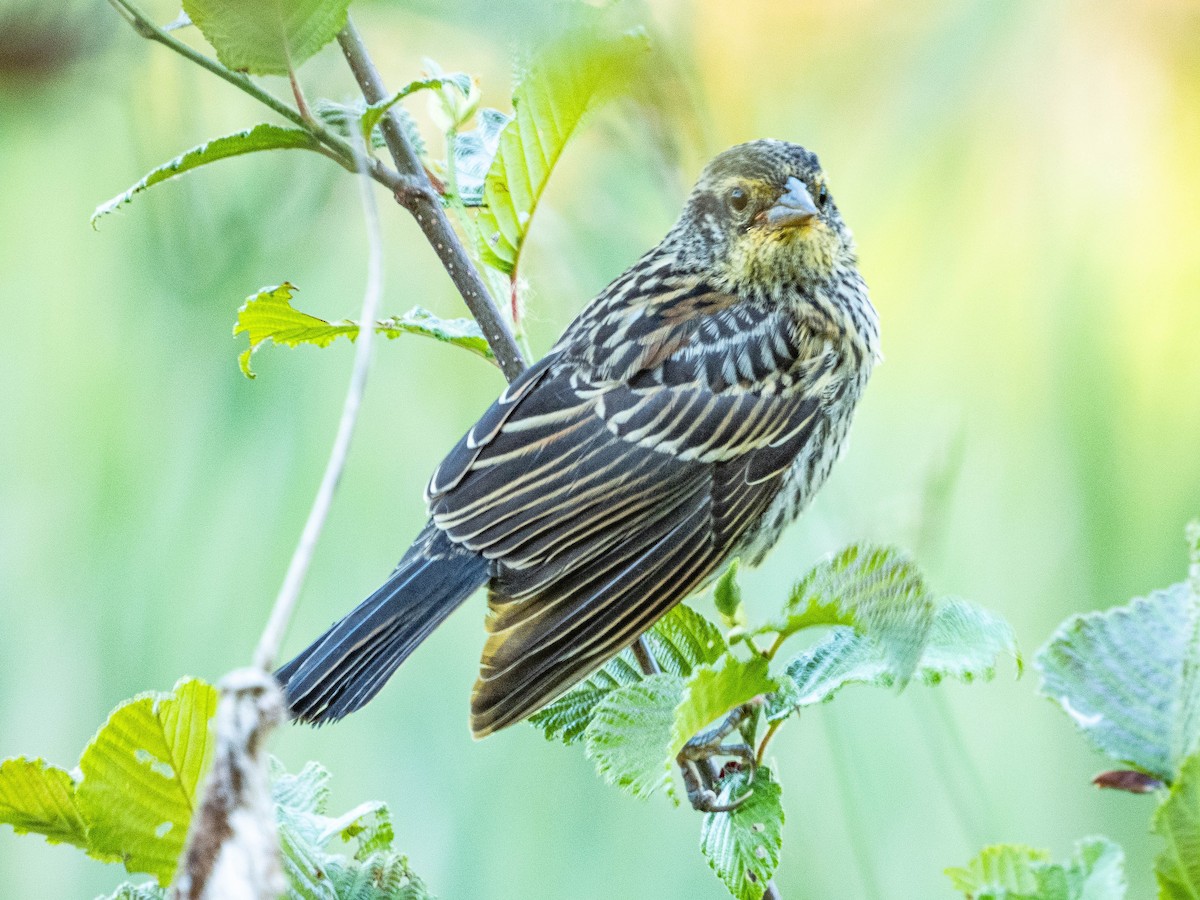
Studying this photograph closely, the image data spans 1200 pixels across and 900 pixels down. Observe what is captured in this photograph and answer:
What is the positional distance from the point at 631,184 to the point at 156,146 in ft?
2.54

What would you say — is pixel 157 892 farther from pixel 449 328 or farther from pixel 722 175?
pixel 722 175

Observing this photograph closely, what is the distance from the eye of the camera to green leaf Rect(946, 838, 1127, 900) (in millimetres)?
643

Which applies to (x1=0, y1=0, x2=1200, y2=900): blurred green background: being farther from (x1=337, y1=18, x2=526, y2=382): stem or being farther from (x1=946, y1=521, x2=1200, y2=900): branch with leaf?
(x1=946, y1=521, x2=1200, y2=900): branch with leaf

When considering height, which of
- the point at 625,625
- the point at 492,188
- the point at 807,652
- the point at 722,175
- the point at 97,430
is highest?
the point at 722,175

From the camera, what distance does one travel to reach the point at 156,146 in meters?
2.11

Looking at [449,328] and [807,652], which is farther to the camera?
[449,328]

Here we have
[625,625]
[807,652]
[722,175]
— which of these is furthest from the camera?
[722,175]

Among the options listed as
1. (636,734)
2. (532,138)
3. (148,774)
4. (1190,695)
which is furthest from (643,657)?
(1190,695)

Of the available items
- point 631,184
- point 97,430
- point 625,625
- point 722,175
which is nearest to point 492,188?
point 625,625

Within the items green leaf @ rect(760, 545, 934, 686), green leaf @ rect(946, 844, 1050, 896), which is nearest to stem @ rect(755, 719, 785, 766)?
green leaf @ rect(760, 545, 934, 686)

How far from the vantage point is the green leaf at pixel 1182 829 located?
0.57 m

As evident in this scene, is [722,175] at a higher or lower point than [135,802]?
higher

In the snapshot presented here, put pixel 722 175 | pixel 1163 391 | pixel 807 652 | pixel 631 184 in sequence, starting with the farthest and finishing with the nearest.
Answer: pixel 631 184
pixel 1163 391
pixel 722 175
pixel 807 652

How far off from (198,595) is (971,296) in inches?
55.9
